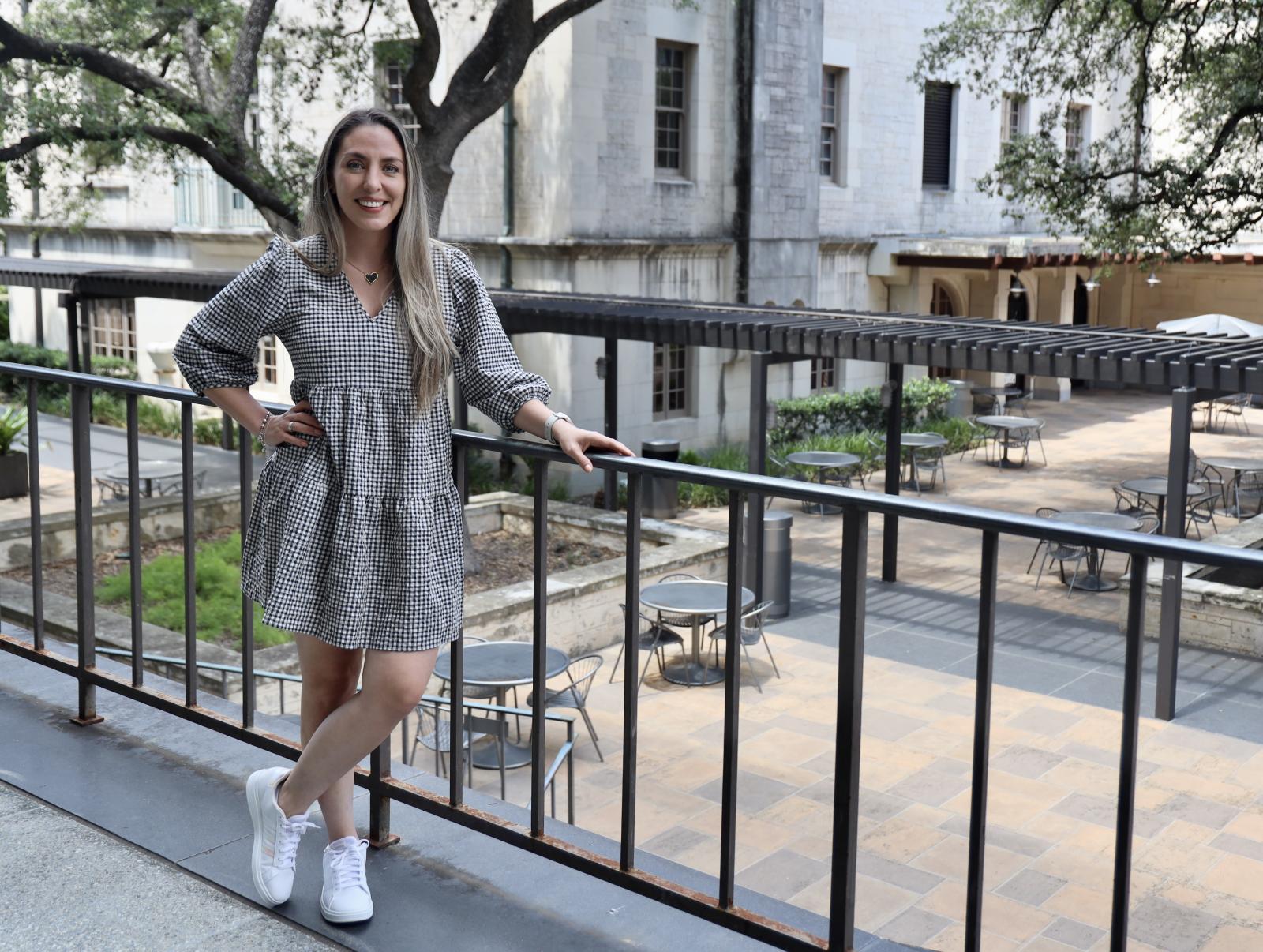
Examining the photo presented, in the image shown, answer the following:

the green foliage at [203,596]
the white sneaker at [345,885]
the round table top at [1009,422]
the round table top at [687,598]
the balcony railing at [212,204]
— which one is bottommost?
the green foliage at [203,596]

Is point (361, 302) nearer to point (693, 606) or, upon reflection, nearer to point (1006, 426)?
point (693, 606)

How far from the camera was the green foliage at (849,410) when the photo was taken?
2211 cm

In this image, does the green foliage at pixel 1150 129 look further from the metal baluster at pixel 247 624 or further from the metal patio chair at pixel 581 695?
the metal baluster at pixel 247 624

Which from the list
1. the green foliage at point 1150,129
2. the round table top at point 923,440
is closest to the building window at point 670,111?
the green foliage at point 1150,129

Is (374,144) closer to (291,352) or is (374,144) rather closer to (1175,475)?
(291,352)

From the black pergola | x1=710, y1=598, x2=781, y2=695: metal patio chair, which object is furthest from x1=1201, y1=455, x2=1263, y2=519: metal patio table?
x1=710, y1=598, x2=781, y2=695: metal patio chair

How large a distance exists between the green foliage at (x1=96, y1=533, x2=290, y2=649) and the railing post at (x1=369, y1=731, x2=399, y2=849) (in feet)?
25.3

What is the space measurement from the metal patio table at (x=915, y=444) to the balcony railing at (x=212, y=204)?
1117cm

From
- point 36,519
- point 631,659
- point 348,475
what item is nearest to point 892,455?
point 36,519

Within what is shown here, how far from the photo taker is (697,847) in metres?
8.23

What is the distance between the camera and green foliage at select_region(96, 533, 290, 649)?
36.9 ft

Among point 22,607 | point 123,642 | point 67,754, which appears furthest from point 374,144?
point 22,607

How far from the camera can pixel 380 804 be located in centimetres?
319

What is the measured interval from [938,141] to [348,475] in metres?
25.9
